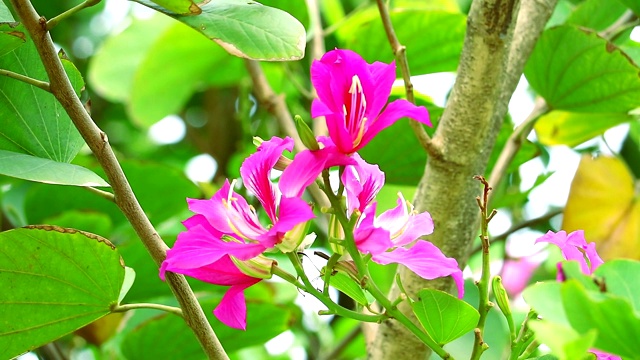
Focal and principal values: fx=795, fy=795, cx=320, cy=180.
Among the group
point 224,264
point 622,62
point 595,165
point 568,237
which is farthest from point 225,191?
point 595,165

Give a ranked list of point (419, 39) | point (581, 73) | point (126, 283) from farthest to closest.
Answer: point (419, 39), point (581, 73), point (126, 283)

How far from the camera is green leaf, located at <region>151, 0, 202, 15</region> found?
1.54 ft

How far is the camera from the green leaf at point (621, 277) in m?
0.41

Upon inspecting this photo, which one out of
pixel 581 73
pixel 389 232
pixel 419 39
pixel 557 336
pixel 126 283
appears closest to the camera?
pixel 557 336

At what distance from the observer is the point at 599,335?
1.17ft

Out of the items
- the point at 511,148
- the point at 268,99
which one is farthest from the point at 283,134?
the point at 511,148

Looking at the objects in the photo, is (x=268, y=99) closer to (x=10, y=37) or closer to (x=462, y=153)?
(x=462, y=153)

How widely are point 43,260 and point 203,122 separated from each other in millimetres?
1384

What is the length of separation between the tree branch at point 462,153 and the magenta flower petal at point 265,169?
206 mm

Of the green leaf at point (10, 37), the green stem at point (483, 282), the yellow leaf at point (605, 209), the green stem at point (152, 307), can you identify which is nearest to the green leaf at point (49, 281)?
the green stem at point (152, 307)

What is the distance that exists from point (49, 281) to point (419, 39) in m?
0.50

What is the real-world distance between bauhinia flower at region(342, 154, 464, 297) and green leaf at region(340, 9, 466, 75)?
16.1 inches

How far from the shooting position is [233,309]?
47cm

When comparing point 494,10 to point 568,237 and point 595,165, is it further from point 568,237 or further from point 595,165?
point 595,165
